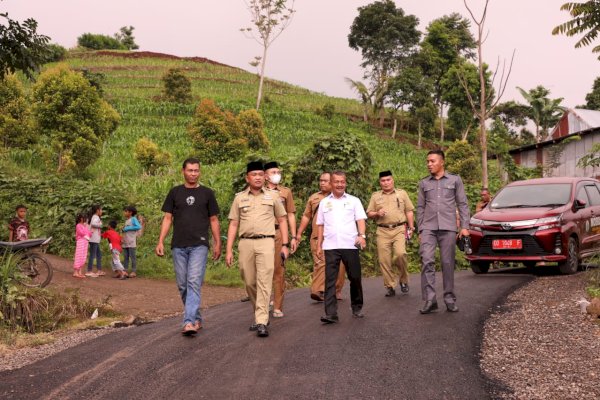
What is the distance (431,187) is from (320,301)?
106 inches

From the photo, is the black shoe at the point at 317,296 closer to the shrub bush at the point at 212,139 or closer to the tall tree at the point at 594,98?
the shrub bush at the point at 212,139

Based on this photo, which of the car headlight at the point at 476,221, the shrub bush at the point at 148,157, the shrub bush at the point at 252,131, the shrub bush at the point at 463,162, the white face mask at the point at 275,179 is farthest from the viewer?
the shrub bush at the point at 463,162

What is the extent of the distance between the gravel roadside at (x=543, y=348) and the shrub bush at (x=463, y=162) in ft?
114

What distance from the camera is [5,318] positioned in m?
9.48

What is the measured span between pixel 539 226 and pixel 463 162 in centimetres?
3261

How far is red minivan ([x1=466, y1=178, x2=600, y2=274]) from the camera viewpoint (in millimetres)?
12469

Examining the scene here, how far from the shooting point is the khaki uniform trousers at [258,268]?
798 cm

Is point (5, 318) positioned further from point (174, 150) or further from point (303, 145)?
point (303, 145)

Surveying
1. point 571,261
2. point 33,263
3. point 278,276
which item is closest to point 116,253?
point 33,263

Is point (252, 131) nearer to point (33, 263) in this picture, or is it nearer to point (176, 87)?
point (176, 87)

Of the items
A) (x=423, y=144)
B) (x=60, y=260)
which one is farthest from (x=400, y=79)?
(x=60, y=260)

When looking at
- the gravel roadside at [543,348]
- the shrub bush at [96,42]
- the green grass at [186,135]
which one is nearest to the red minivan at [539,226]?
the gravel roadside at [543,348]

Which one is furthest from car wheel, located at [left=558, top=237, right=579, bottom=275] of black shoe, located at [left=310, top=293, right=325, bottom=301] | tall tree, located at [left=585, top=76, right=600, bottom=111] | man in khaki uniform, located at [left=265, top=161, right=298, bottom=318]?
tall tree, located at [left=585, top=76, right=600, bottom=111]

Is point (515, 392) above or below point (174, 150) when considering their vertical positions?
below
